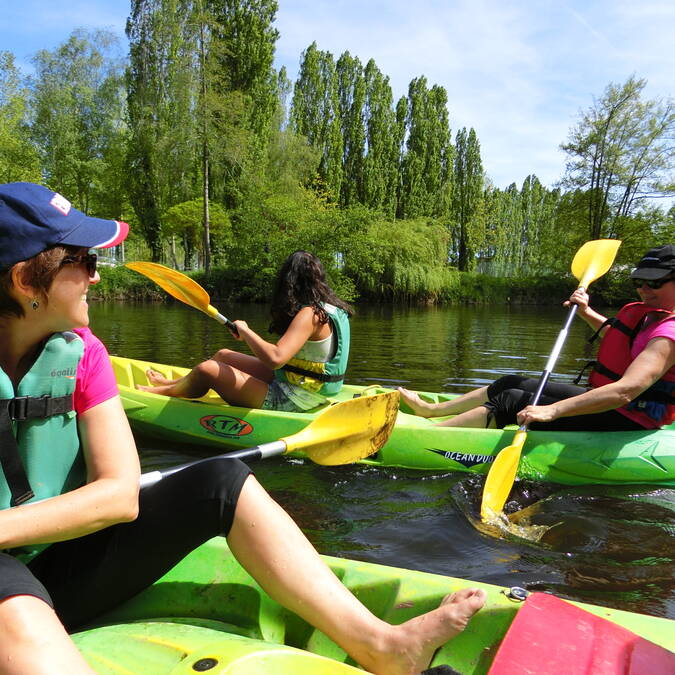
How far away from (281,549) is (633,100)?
26.0 meters

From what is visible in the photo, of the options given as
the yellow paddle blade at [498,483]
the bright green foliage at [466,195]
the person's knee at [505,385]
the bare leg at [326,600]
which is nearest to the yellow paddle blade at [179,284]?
the person's knee at [505,385]

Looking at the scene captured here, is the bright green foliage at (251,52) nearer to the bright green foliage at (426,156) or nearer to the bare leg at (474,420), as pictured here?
the bright green foliage at (426,156)

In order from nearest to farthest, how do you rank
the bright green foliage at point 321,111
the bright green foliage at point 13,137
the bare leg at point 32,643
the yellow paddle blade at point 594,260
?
the bare leg at point 32,643, the yellow paddle blade at point 594,260, the bright green foliage at point 13,137, the bright green foliage at point 321,111

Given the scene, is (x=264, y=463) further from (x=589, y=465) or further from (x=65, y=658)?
(x=65, y=658)

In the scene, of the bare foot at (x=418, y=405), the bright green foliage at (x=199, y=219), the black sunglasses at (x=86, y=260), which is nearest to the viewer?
the black sunglasses at (x=86, y=260)

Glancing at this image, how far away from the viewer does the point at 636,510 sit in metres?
3.10

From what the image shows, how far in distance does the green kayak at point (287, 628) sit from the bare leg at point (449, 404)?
247 cm

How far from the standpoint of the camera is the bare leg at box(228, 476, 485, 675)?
51.6 inches

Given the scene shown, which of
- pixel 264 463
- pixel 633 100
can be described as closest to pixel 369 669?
pixel 264 463

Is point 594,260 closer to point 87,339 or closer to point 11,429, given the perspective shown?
point 87,339

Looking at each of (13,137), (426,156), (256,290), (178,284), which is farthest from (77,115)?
(178,284)

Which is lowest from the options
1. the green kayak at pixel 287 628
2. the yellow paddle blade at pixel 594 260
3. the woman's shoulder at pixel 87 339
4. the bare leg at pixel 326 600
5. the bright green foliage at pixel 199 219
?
the green kayak at pixel 287 628

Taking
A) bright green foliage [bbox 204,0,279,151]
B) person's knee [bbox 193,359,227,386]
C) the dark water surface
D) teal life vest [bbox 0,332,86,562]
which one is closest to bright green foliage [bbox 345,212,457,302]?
bright green foliage [bbox 204,0,279,151]

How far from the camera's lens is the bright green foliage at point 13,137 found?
19.6 meters
